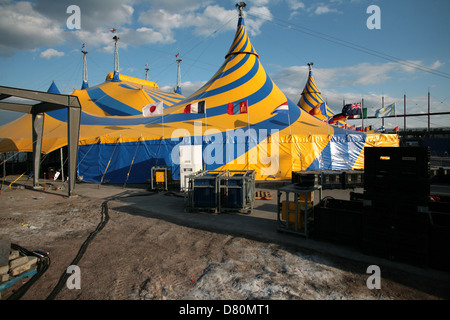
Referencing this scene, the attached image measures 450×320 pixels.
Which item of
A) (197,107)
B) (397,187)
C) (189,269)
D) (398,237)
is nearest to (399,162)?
(397,187)

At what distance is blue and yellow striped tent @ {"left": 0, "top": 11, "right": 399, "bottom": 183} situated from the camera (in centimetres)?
1422

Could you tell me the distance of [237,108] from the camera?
1510 cm

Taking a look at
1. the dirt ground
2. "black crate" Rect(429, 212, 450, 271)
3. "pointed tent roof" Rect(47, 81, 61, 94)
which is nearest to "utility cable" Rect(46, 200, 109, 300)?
the dirt ground

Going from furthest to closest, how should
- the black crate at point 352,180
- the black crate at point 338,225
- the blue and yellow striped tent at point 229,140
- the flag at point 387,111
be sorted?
the flag at point 387,111
the blue and yellow striped tent at point 229,140
the black crate at point 352,180
the black crate at point 338,225

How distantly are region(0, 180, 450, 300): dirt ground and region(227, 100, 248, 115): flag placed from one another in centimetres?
933

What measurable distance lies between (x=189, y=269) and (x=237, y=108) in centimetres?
1183

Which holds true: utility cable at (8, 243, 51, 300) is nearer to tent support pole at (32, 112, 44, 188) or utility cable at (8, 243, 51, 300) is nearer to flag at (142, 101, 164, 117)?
tent support pole at (32, 112, 44, 188)

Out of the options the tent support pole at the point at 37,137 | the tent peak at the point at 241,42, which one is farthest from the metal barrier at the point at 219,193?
the tent peak at the point at 241,42

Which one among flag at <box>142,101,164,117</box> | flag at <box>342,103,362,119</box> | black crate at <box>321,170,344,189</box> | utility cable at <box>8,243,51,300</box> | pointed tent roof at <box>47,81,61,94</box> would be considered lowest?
utility cable at <box>8,243,51,300</box>

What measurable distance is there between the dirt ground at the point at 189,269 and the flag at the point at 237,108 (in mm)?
9333

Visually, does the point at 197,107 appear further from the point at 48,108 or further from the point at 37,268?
the point at 37,268

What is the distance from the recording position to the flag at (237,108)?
48.1 ft

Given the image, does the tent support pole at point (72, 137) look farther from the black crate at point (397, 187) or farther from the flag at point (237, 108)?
the black crate at point (397, 187)
